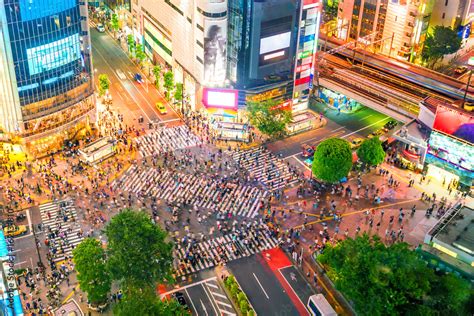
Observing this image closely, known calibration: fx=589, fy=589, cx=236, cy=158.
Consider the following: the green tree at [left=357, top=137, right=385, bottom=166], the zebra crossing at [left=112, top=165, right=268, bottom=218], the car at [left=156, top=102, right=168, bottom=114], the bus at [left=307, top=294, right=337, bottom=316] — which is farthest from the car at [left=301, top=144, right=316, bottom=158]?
the bus at [left=307, top=294, right=337, bottom=316]

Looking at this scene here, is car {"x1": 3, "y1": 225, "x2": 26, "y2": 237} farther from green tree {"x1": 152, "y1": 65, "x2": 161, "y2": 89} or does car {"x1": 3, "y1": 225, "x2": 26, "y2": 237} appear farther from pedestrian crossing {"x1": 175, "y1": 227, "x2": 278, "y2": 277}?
green tree {"x1": 152, "y1": 65, "x2": 161, "y2": 89}

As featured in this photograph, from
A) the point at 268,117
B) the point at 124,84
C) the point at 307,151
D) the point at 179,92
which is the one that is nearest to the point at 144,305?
the point at 307,151

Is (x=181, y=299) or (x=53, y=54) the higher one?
(x=53, y=54)

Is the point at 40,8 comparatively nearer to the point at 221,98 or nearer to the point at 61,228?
the point at 61,228

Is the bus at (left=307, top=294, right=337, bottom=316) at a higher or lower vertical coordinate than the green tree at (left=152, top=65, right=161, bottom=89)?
lower

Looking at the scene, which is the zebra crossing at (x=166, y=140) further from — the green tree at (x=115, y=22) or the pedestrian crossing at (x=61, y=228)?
the green tree at (x=115, y=22)

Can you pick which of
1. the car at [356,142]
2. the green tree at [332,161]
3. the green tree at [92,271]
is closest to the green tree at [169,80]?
the car at [356,142]
